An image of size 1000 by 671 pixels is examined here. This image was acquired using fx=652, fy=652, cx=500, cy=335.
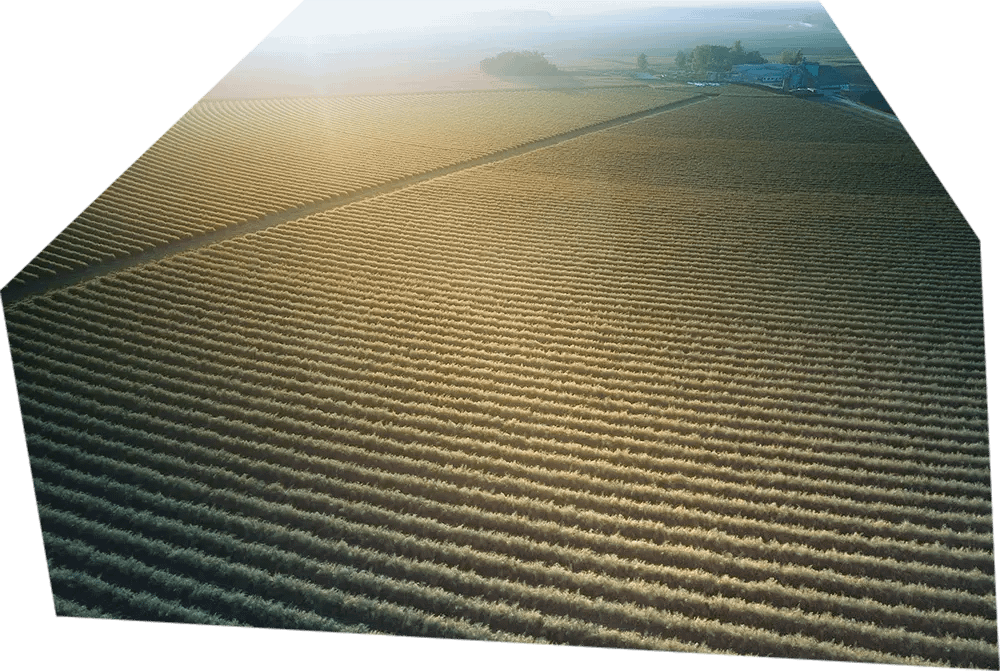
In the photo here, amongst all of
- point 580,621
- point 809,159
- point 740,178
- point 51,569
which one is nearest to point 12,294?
point 51,569

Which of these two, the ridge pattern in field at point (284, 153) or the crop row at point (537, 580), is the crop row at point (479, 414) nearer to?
the crop row at point (537, 580)

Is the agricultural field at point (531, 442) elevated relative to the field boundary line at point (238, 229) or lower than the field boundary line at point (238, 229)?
lower

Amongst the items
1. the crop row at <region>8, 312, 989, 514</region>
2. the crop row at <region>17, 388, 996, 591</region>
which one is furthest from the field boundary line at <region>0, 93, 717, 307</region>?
the crop row at <region>17, 388, 996, 591</region>

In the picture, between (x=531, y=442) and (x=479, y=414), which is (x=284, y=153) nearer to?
(x=479, y=414)

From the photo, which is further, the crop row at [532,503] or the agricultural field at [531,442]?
the crop row at [532,503]

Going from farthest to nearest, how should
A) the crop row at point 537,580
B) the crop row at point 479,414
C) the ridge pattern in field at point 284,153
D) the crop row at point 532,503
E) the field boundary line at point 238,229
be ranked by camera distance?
the ridge pattern in field at point 284,153 < the field boundary line at point 238,229 < the crop row at point 479,414 < the crop row at point 532,503 < the crop row at point 537,580

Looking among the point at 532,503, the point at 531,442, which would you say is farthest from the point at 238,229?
the point at 532,503

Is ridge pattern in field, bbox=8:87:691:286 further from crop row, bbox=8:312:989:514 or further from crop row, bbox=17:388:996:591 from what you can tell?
crop row, bbox=17:388:996:591

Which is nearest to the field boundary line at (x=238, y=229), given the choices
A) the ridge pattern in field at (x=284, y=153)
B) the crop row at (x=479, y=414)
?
the ridge pattern in field at (x=284, y=153)
